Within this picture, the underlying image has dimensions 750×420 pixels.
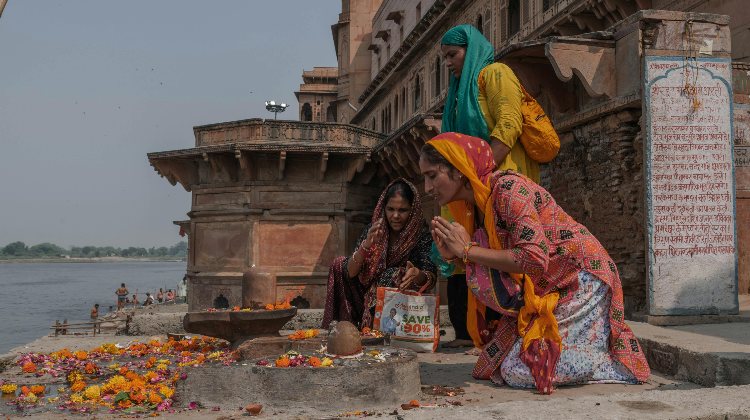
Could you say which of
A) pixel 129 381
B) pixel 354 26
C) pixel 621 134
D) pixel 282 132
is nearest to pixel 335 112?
pixel 354 26

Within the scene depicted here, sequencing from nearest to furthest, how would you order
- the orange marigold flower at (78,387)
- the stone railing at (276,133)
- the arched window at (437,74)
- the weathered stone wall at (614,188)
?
the orange marigold flower at (78,387) → the weathered stone wall at (614,188) → the stone railing at (276,133) → the arched window at (437,74)

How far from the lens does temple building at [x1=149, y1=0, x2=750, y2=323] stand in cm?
634

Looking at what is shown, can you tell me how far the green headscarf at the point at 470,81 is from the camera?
505 cm

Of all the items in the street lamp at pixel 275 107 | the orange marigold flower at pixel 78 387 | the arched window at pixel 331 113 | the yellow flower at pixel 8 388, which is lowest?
the yellow flower at pixel 8 388

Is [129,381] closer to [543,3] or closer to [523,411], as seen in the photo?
[523,411]

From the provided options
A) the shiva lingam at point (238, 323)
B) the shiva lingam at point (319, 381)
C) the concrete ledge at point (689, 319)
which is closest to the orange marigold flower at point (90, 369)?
the shiva lingam at point (238, 323)

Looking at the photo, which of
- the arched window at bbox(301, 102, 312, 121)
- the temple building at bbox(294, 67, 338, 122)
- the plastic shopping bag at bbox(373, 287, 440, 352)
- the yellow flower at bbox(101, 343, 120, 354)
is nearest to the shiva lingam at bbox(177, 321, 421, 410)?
the plastic shopping bag at bbox(373, 287, 440, 352)

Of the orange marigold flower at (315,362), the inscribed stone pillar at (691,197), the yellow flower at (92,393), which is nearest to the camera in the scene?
the orange marigold flower at (315,362)

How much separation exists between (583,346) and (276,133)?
515 inches

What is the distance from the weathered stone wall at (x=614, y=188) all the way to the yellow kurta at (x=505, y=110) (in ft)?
7.23

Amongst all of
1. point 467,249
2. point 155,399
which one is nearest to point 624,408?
point 467,249

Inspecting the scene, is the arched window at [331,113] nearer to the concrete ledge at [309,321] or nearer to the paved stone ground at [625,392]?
the concrete ledge at [309,321]

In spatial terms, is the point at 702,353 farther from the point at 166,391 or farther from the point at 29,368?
the point at 29,368

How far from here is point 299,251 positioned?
16.2 metres
